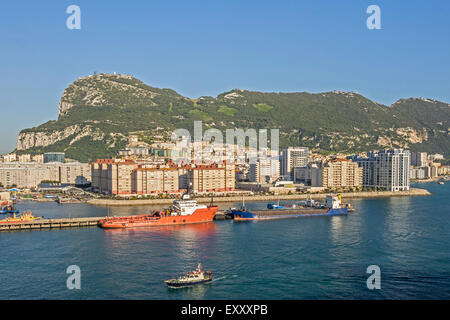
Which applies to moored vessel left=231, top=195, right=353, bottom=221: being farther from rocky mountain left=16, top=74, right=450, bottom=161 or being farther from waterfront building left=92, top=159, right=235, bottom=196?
rocky mountain left=16, top=74, right=450, bottom=161

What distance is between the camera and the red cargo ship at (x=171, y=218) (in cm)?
2818

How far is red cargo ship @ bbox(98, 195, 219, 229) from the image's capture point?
28183 millimetres

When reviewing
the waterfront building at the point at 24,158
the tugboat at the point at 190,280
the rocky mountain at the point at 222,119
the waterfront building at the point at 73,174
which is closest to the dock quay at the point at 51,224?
the tugboat at the point at 190,280

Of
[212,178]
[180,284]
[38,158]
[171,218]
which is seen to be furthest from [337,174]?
[38,158]

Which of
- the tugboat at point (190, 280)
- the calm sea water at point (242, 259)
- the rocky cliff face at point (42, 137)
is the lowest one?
the calm sea water at point (242, 259)

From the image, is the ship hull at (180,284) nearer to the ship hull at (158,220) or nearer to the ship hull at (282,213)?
the ship hull at (158,220)

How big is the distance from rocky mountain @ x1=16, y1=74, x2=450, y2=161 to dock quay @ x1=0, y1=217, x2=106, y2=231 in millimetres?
48819

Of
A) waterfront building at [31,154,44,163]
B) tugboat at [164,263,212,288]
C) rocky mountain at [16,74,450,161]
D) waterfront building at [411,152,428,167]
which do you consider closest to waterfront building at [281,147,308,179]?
rocky mountain at [16,74,450,161]

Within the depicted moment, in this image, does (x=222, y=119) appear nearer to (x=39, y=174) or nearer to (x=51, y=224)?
(x=39, y=174)

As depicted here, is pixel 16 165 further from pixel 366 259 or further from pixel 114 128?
pixel 366 259

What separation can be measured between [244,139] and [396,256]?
270ft

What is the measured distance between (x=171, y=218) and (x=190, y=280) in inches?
573

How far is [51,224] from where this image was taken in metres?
28.3
